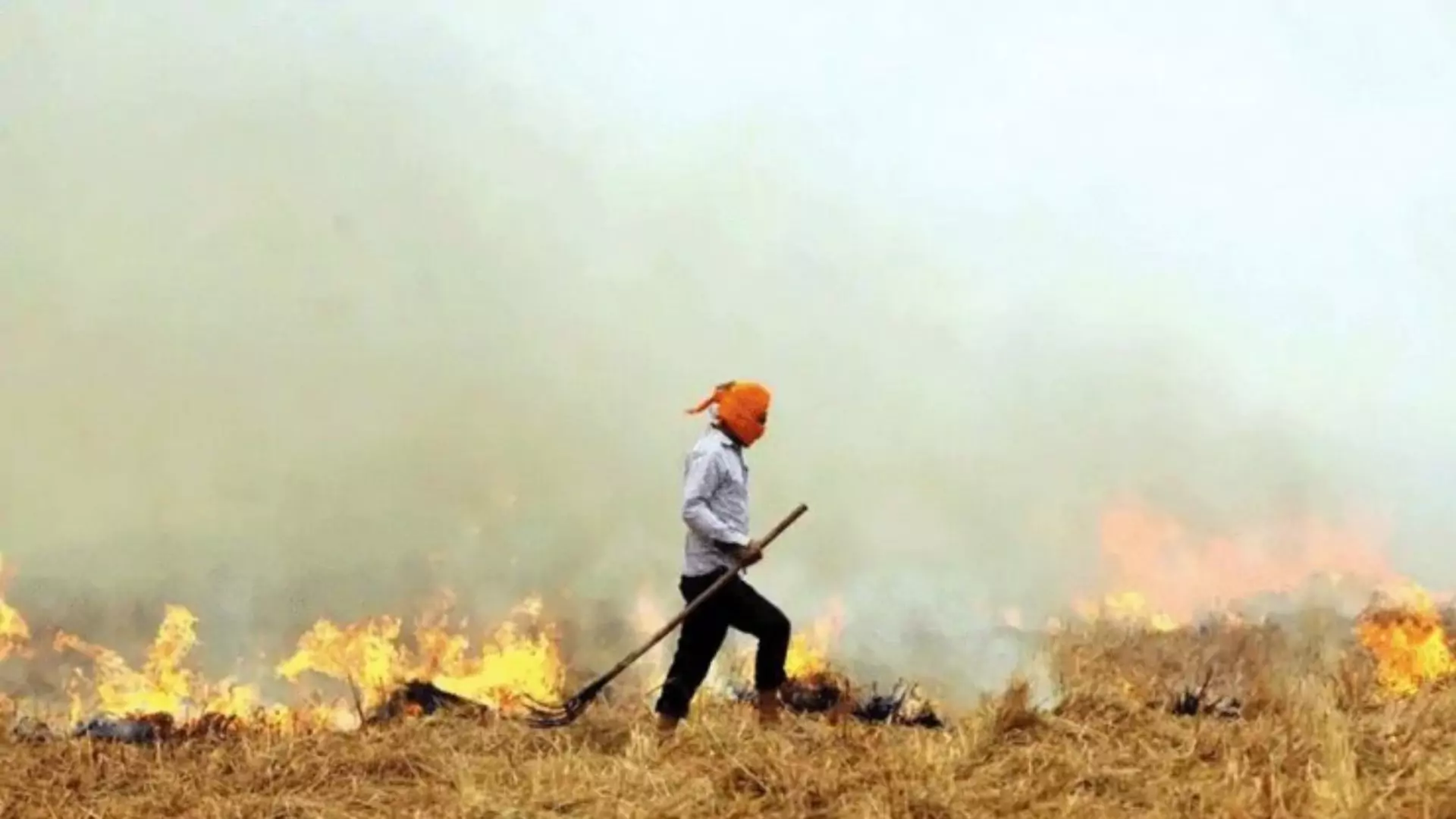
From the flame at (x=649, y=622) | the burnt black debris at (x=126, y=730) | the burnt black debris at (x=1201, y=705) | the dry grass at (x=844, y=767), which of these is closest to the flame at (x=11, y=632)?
the burnt black debris at (x=126, y=730)

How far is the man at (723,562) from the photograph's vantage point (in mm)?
6152

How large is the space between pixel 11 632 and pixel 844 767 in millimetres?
8060

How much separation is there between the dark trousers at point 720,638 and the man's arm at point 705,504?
0.21m

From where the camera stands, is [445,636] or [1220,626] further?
[1220,626]

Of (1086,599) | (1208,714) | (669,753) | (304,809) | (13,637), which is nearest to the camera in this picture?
(304,809)

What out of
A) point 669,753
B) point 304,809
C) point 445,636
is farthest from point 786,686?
point 304,809

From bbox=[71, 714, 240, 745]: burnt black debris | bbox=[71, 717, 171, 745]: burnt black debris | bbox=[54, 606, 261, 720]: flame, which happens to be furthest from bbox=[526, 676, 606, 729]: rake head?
bbox=[54, 606, 261, 720]: flame

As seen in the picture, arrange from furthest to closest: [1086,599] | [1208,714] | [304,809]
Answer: [1086,599] → [1208,714] → [304,809]

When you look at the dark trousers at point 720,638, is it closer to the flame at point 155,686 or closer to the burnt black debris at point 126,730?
the burnt black debris at point 126,730

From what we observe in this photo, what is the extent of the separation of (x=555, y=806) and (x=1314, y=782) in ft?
7.66

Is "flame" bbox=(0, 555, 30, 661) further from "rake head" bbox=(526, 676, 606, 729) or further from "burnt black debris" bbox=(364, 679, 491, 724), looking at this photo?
"rake head" bbox=(526, 676, 606, 729)

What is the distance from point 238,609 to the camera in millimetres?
10516

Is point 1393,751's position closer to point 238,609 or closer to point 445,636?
point 445,636

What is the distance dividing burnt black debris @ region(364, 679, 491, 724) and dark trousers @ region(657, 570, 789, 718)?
1.34 metres
